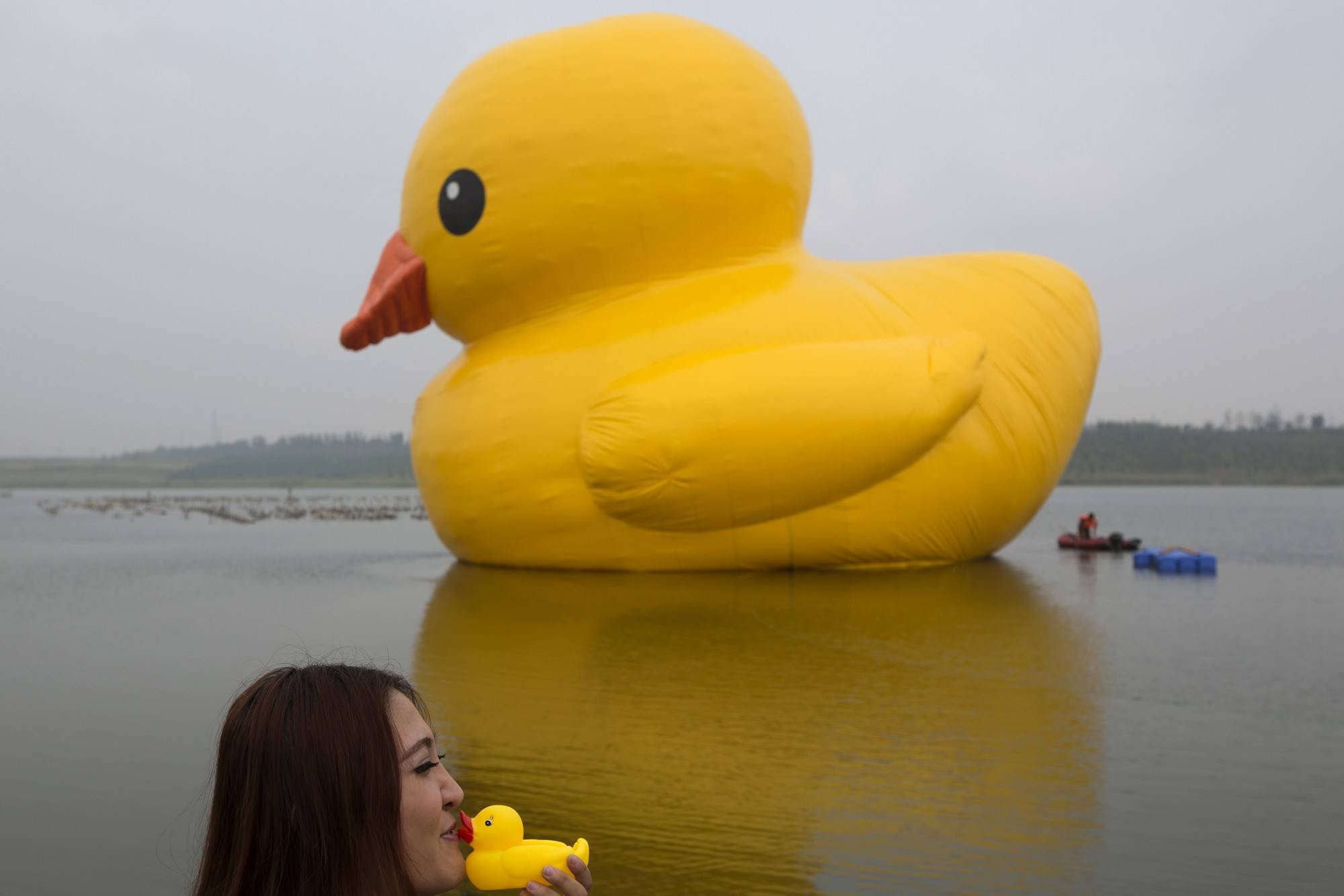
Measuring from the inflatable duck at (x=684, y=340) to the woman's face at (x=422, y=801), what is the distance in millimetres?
7522

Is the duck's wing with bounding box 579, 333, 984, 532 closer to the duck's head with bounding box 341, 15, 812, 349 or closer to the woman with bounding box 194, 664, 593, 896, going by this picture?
the duck's head with bounding box 341, 15, 812, 349

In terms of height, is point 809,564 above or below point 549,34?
below

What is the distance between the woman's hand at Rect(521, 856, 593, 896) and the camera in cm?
146

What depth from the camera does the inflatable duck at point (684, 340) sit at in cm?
915

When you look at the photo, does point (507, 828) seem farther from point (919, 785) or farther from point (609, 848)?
point (919, 785)

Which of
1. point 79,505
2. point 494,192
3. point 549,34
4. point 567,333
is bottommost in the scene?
point 79,505

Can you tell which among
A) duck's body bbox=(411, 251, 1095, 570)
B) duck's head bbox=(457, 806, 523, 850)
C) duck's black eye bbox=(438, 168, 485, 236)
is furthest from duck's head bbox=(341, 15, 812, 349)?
duck's head bbox=(457, 806, 523, 850)

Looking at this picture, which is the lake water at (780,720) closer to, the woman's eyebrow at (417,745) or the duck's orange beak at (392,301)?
the woman's eyebrow at (417,745)

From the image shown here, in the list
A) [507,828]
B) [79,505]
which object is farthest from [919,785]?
[79,505]

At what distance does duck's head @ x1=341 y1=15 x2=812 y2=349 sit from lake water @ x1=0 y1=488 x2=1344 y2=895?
286 centimetres

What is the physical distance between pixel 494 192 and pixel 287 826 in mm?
9270

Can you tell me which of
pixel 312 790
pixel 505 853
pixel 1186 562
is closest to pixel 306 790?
pixel 312 790

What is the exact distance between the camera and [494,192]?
33.0 ft

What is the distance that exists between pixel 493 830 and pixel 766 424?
298 inches
